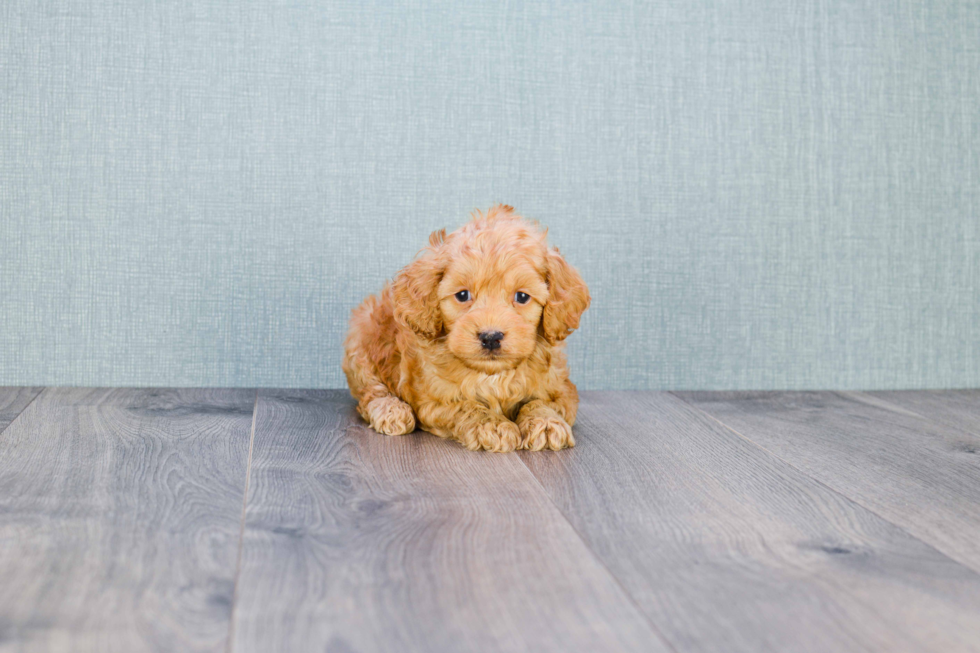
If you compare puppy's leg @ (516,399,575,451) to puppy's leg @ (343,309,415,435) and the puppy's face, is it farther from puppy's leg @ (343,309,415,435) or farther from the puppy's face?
puppy's leg @ (343,309,415,435)

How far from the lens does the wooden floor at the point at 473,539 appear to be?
84 cm

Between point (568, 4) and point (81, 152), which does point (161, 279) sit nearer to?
point (81, 152)

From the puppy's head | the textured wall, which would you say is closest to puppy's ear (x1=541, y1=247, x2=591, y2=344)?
the puppy's head

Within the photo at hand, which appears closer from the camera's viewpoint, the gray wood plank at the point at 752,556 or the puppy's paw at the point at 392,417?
the gray wood plank at the point at 752,556

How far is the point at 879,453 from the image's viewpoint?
1.66 meters

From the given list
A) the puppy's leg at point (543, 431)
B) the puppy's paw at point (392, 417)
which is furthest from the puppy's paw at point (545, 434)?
the puppy's paw at point (392, 417)

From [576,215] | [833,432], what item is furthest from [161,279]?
[833,432]

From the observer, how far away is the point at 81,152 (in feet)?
7.08

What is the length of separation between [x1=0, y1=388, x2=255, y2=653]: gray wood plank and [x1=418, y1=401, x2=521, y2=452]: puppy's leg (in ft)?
1.22

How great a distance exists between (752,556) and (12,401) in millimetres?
1741

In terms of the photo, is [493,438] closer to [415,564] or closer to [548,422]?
[548,422]

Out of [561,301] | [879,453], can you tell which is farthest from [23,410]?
[879,453]

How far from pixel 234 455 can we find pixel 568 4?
1527 millimetres

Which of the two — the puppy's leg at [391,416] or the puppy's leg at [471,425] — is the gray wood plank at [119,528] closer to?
the puppy's leg at [391,416]
